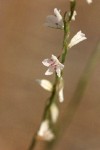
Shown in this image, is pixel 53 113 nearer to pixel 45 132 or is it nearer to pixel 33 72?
pixel 45 132

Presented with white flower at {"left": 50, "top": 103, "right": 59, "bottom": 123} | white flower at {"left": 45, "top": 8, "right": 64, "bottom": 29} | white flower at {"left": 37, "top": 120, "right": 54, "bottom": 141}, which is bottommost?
white flower at {"left": 37, "top": 120, "right": 54, "bottom": 141}

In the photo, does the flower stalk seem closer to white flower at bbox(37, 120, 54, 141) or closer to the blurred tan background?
white flower at bbox(37, 120, 54, 141)

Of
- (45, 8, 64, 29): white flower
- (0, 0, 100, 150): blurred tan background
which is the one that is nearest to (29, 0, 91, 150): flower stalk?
(45, 8, 64, 29): white flower

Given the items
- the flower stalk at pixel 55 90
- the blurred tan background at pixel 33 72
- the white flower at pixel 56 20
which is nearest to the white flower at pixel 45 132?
A: the flower stalk at pixel 55 90

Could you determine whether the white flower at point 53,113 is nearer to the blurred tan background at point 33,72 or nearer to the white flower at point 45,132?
the white flower at point 45,132

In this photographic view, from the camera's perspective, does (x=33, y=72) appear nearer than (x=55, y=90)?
No

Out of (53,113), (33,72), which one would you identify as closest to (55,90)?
(53,113)

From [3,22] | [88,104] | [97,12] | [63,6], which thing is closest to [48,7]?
[63,6]

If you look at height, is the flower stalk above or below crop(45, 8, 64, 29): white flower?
below

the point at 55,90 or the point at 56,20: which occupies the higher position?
the point at 56,20
